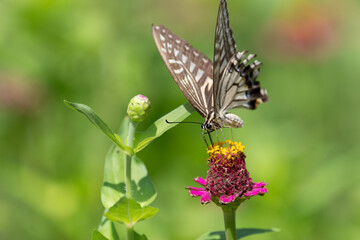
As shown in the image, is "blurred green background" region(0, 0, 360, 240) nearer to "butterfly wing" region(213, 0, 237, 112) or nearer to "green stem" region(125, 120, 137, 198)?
"butterfly wing" region(213, 0, 237, 112)

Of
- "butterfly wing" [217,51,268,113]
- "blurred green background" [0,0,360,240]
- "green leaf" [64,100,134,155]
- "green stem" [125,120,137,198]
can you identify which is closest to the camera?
"green leaf" [64,100,134,155]

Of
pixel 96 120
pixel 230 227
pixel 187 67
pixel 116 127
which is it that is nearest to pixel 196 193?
pixel 230 227

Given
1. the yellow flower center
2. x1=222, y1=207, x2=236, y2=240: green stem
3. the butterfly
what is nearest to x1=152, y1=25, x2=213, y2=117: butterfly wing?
the butterfly

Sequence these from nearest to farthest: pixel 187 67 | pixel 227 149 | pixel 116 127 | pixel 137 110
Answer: pixel 137 110 < pixel 227 149 < pixel 187 67 < pixel 116 127

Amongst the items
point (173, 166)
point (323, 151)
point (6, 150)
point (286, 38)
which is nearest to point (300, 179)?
point (323, 151)

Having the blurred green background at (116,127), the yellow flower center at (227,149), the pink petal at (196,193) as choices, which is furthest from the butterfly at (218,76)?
the blurred green background at (116,127)

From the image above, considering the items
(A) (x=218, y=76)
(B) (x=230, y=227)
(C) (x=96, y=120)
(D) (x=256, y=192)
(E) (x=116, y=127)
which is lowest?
(B) (x=230, y=227)

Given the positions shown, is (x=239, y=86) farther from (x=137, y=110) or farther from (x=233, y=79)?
(x=137, y=110)
